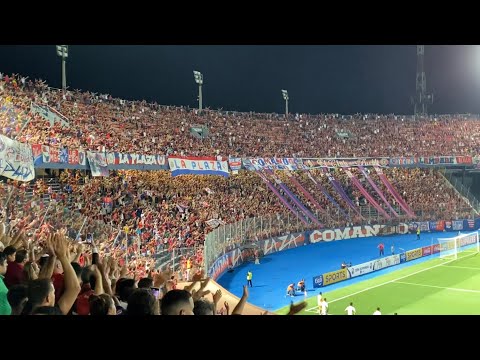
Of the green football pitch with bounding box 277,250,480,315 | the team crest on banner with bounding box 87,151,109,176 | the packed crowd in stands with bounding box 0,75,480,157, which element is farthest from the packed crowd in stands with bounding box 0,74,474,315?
the green football pitch with bounding box 277,250,480,315

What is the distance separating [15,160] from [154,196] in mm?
11282

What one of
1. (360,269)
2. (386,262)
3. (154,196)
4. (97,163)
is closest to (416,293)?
(360,269)

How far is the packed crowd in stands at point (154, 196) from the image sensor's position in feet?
14.2

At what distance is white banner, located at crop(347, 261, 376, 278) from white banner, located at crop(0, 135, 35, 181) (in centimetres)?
1539

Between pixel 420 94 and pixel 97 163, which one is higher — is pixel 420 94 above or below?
above

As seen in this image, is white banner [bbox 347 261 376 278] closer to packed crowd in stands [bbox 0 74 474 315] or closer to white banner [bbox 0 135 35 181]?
packed crowd in stands [bbox 0 74 474 315]

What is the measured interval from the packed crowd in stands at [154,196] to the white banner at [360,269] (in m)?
6.43

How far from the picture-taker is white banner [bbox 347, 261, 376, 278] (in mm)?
22969

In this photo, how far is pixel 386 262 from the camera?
1008 inches

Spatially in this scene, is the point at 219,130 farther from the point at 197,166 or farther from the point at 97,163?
the point at 97,163

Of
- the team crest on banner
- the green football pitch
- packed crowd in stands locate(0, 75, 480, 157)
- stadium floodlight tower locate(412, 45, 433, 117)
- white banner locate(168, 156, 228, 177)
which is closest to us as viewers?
the green football pitch

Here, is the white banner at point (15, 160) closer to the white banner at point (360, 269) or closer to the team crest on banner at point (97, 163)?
the team crest on banner at point (97, 163)
